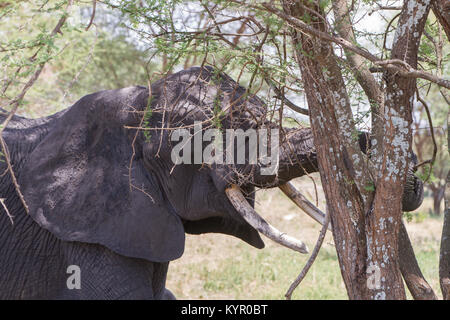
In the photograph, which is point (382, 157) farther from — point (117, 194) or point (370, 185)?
point (117, 194)

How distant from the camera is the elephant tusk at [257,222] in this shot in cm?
295

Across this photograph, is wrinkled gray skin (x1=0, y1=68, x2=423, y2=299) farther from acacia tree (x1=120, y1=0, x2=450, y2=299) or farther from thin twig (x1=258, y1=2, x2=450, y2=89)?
thin twig (x1=258, y1=2, x2=450, y2=89)

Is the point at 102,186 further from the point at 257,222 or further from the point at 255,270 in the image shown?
the point at 255,270

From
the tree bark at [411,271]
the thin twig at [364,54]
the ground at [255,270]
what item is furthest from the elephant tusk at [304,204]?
the ground at [255,270]

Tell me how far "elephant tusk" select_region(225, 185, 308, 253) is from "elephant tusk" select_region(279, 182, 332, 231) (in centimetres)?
21

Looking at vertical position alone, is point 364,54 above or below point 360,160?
above

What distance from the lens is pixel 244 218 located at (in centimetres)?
313

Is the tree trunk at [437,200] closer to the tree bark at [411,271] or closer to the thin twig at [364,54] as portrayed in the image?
the tree bark at [411,271]

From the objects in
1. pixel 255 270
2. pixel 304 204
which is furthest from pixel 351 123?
pixel 255 270

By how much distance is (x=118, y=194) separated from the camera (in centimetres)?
334

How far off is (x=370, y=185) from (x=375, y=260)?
0.30 meters

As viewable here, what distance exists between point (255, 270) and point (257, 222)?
13.9 feet

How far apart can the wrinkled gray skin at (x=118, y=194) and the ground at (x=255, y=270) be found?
78.2 inches
